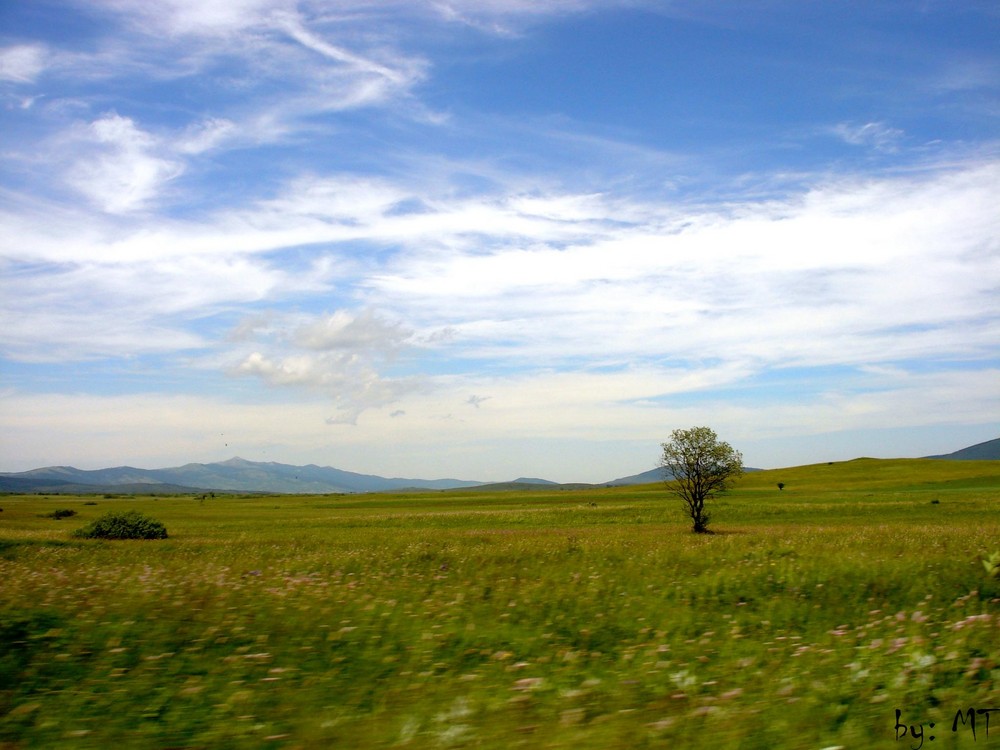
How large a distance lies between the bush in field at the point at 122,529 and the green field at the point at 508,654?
27606mm

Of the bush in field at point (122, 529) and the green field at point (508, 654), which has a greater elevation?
the green field at point (508, 654)

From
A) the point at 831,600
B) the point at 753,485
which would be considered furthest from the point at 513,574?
the point at 753,485

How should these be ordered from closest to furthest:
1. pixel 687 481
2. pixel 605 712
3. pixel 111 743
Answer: pixel 111 743
pixel 605 712
pixel 687 481

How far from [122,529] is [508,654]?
40.1 metres

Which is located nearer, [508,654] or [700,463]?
[508,654]

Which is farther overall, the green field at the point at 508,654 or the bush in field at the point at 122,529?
the bush in field at the point at 122,529

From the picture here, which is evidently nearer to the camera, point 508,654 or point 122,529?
point 508,654

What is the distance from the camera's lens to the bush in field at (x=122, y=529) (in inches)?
1596

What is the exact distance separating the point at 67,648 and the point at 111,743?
333 cm

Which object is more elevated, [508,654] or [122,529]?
[508,654]

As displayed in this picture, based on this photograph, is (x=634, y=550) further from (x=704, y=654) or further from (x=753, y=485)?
(x=753, y=485)

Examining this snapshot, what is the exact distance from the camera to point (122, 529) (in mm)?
41375

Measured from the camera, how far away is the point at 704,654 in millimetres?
9047

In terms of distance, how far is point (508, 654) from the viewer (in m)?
8.98
